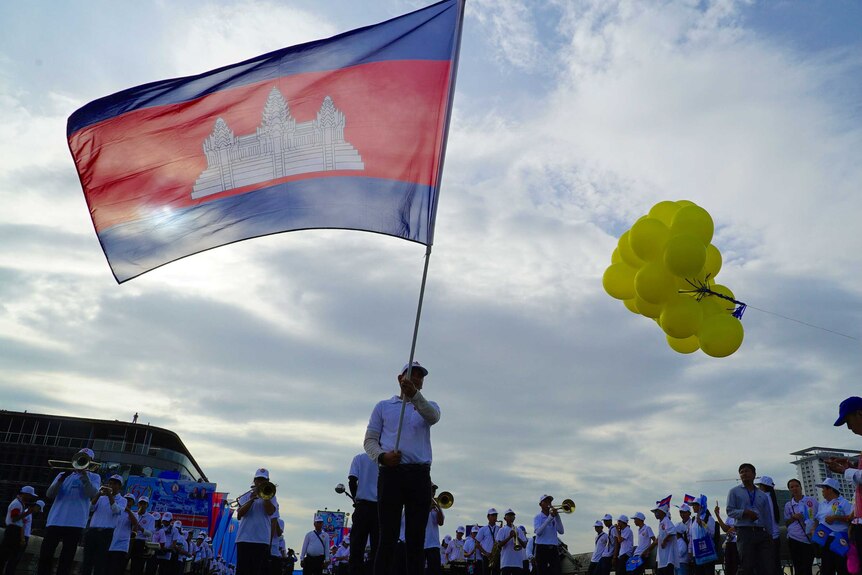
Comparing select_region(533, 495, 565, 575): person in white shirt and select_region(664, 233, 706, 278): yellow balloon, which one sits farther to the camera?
select_region(533, 495, 565, 575): person in white shirt

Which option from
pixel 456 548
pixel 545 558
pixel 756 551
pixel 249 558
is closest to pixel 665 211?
pixel 756 551

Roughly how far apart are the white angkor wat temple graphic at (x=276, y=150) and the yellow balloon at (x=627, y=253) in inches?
144

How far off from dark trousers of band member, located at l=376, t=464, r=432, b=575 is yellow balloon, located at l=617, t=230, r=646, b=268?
4.09m

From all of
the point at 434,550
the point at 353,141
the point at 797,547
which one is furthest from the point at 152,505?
the point at 353,141

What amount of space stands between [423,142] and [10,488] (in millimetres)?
72220

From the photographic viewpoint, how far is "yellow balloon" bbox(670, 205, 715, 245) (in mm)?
7961

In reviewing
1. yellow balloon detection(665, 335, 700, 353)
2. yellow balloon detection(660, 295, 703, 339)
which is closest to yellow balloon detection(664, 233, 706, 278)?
yellow balloon detection(660, 295, 703, 339)

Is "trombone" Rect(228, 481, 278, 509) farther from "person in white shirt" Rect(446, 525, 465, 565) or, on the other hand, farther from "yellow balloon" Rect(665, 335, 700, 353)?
"person in white shirt" Rect(446, 525, 465, 565)

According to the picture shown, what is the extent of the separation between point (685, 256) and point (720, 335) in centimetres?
→ 96

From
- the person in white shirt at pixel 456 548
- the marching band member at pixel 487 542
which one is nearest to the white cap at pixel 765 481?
the marching band member at pixel 487 542

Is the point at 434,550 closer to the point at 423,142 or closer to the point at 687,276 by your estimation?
the point at 687,276

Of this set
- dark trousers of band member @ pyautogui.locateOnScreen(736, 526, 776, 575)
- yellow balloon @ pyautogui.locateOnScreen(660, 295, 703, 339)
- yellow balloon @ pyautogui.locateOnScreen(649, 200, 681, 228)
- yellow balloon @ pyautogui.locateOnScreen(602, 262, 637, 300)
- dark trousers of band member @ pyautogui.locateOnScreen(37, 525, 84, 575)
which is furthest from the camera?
dark trousers of band member @ pyautogui.locateOnScreen(37, 525, 84, 575)

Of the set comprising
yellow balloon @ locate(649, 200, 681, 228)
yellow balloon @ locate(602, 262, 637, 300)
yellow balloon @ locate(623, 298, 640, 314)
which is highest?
yellow balloon @ locate(649, 200, 681, 228)

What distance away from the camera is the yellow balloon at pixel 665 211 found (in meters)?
8.38
